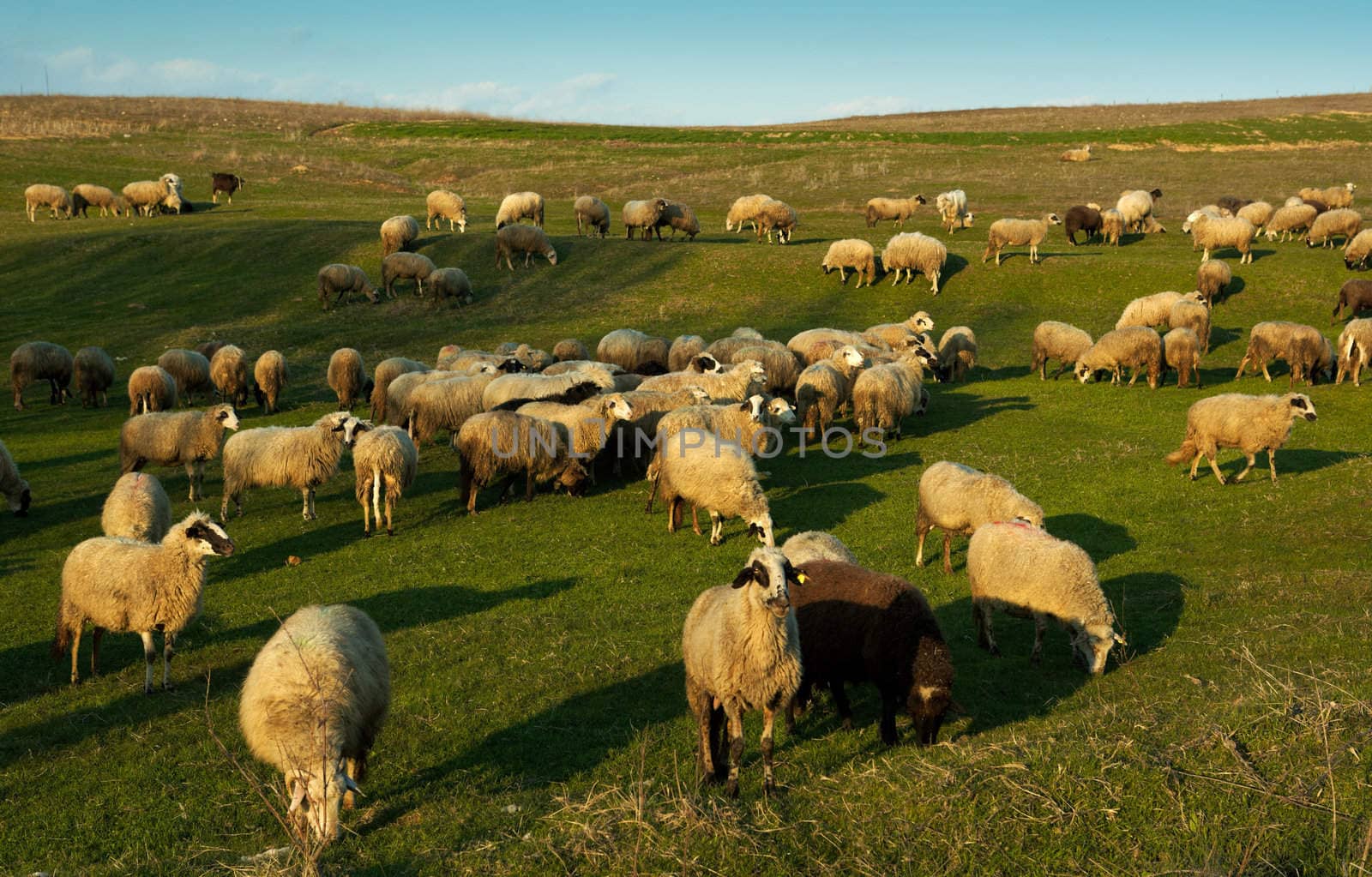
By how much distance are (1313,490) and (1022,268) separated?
18983 millimetres

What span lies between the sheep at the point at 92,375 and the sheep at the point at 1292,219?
39.3m

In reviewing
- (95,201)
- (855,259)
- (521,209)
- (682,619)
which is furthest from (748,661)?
(95,201)

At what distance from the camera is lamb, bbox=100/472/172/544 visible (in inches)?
503

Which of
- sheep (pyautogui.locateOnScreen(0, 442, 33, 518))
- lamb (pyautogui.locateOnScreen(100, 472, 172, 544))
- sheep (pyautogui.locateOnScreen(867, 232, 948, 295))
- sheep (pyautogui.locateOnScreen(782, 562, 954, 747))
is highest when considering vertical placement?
sheep (pyautogui.locateOnScreen(867, 232, 948, 295))

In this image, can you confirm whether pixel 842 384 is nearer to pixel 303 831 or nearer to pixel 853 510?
pixel 853 510

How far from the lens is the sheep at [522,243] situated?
1335 inches

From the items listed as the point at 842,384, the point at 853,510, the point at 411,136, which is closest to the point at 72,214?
the point at 411,136

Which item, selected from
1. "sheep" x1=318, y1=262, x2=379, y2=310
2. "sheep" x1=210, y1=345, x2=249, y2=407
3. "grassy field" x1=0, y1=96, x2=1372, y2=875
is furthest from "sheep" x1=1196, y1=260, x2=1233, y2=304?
"sheep" x1=210, y1=345, x2=249, y2=407

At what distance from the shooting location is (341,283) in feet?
104

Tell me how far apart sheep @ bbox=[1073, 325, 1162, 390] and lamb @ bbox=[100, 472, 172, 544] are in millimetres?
20015

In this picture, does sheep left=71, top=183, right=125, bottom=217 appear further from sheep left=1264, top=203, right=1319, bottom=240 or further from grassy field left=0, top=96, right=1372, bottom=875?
sheep left=1264, top=203, right=1319, bottom=240

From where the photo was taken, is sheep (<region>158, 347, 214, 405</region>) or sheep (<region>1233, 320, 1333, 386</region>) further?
sheep (<region>158, 347, 214, 405</region>)

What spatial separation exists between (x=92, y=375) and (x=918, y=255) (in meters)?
24.3

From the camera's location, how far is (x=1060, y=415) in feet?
66.9
